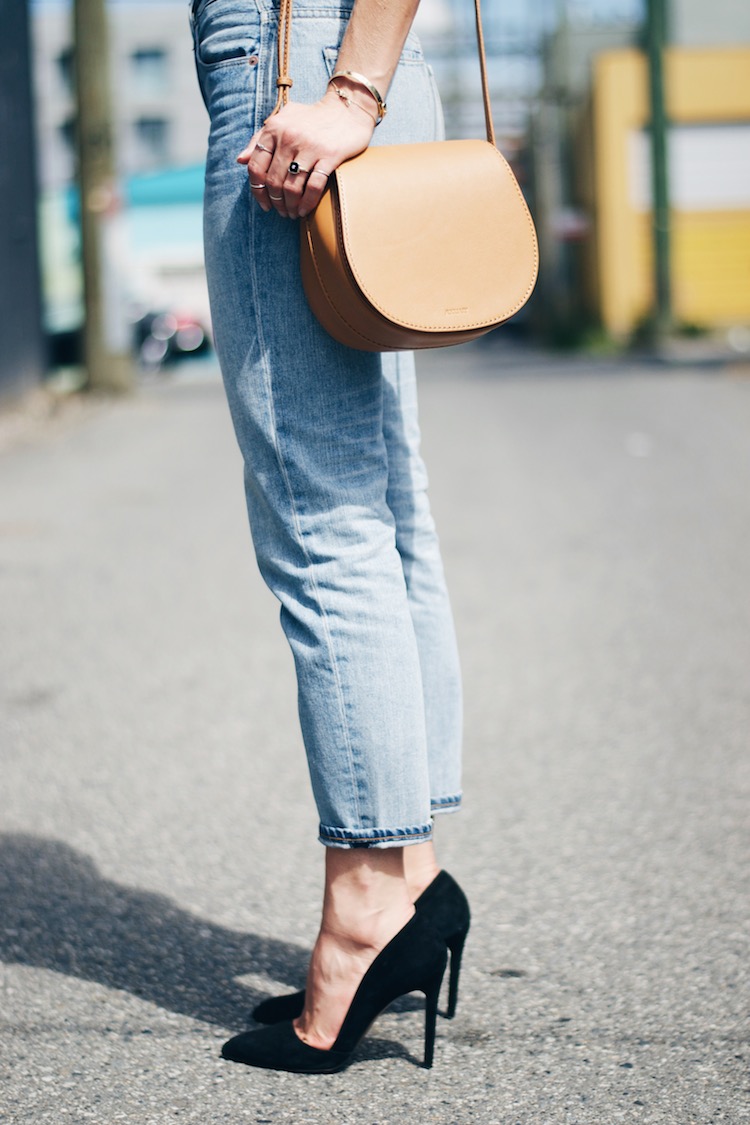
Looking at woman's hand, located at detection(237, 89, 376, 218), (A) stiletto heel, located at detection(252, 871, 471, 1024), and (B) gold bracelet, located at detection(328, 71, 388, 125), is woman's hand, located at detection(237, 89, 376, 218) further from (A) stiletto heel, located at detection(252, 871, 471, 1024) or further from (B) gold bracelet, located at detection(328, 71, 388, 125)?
(A) stiletto heel, located at detection(252, 871, 471, 1024)

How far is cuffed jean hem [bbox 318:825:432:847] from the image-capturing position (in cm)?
149

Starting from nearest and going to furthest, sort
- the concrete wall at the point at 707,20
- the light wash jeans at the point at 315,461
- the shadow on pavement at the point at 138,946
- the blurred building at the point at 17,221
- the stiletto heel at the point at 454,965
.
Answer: the light wash jeans at the point at 315,461
the stiletto heel at the point at 454,965
the shadow on pavement at the point at 138,946
the blurred building at the point at 17,221
the concrete wall at the point at 707,20

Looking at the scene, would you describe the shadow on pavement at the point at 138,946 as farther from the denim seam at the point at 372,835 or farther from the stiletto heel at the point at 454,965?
the denim seam at the point at 372,835

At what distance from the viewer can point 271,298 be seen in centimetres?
148

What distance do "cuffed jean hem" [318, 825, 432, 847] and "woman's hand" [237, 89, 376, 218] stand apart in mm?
679

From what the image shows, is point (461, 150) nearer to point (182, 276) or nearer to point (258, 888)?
point (258, 888)

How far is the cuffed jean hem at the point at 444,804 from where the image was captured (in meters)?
1.70

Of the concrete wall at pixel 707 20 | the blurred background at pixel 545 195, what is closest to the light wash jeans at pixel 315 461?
the blurred background at pixel 545 195

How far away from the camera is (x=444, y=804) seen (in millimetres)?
1712

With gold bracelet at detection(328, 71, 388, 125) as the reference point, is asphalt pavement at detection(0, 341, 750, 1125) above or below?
below

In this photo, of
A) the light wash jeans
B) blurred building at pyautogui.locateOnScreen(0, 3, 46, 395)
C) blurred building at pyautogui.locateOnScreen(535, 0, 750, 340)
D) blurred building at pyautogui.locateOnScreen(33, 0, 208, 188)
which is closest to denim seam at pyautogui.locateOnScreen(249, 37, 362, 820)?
the light wash jeans

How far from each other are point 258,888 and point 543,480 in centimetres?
469

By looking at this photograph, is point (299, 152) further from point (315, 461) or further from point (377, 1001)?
point (377, 1001)

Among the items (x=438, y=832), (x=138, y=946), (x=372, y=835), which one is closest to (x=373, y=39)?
(x=372, y=835)
